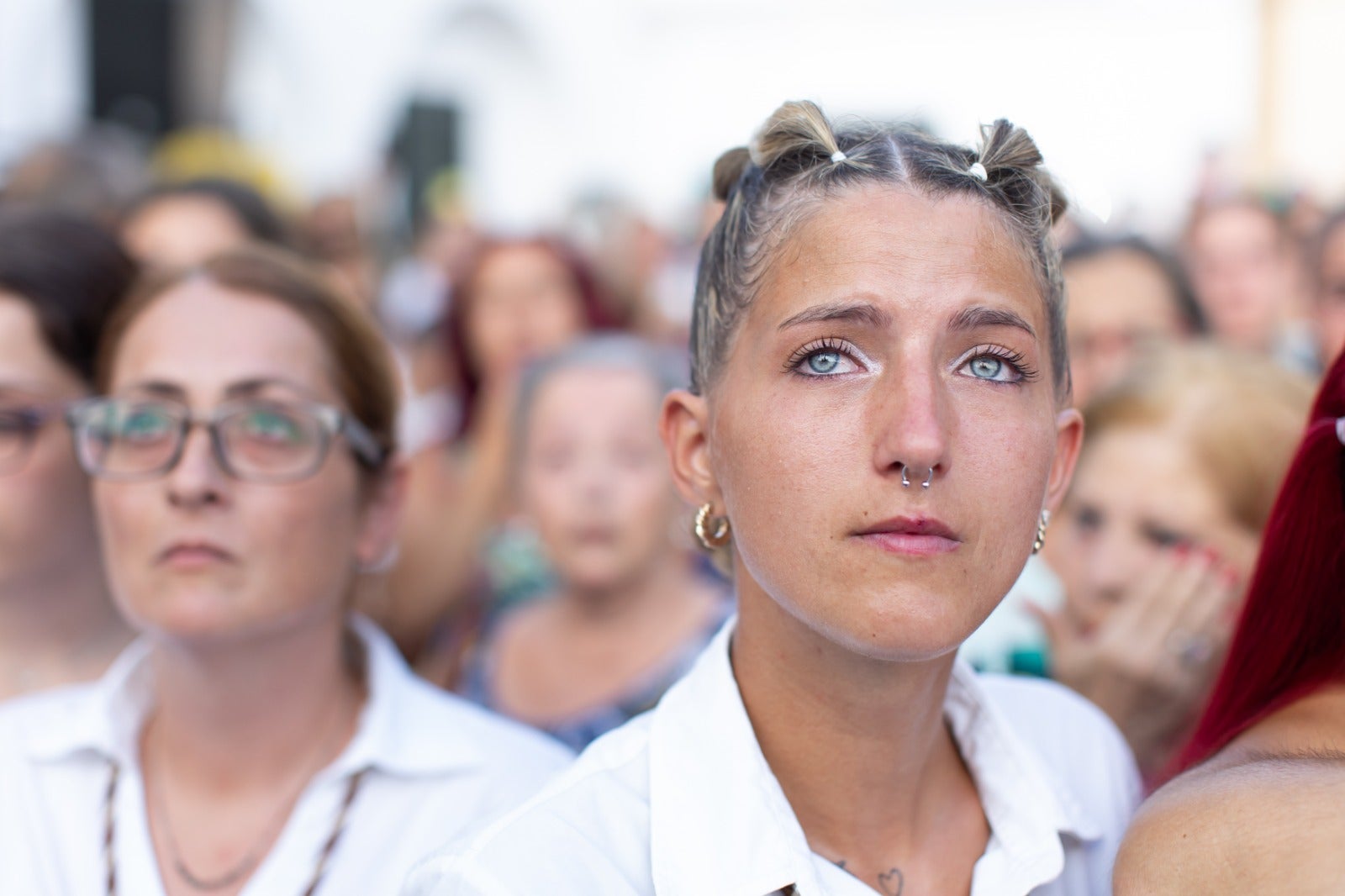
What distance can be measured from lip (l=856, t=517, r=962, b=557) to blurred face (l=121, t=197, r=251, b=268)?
328cm

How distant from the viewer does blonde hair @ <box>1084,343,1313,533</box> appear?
270cm

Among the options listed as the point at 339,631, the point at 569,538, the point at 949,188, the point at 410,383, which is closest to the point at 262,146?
the point at 410,383

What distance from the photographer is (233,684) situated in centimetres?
208

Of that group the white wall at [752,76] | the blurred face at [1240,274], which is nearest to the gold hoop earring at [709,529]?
the blurred face at [1240,274]

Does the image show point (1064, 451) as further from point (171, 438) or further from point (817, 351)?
point (171, 438)

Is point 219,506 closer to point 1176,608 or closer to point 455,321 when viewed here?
point 1176,608

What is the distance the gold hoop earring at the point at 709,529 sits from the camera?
1.62 metres

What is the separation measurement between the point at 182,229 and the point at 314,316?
2.29 meters

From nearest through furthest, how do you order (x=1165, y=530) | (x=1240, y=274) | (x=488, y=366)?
1. (x=1165, y=530)
2. (x=488, y=366)
3. (x=1240, y=274)

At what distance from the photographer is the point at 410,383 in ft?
19.2

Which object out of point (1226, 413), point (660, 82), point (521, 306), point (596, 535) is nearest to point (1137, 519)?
point (1226, 413)

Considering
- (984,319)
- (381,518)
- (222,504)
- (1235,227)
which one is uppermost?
(984,319)

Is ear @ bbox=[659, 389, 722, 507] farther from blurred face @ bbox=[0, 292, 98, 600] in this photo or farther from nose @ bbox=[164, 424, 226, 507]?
blurred face @ bbox=[0, 292, 98, 600]

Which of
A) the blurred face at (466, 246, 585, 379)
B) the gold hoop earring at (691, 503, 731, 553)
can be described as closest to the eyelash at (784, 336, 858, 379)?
the gold hoop earring at (691, 503, 731, 553)
